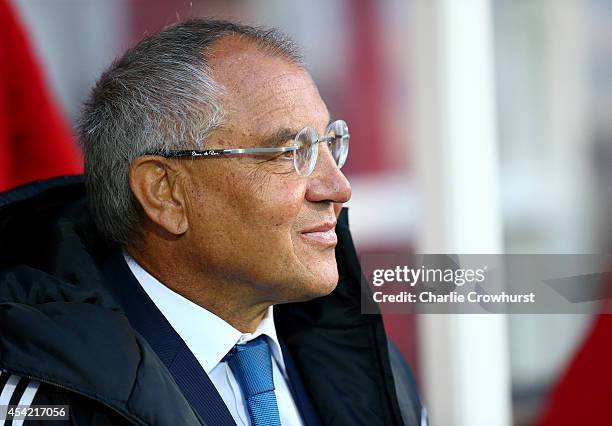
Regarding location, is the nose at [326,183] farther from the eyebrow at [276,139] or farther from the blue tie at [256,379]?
the blue tie at [256,379]

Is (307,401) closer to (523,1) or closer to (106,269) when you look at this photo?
(106,269)

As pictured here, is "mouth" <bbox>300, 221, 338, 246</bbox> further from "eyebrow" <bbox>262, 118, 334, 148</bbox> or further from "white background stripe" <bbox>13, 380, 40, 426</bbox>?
"white background stripe" <bbox>13, 380, 40, 426</bbox>

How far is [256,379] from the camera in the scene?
1849 millimetres

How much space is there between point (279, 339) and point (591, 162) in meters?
2.83

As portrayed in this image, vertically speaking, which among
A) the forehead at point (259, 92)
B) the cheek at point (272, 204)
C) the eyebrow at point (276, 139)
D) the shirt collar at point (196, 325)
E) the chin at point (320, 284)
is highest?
the forehead at point (259, 92)

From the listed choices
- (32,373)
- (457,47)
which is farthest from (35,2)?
(32,373)

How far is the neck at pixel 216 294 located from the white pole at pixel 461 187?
4.17ft

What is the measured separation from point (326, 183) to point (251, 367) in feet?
1.25

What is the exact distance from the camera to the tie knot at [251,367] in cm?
184

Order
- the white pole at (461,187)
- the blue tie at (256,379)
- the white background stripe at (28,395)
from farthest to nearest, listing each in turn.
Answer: the white pole at (461,187) → the blue tie at (256,379) → the white background stripe at (28,395)

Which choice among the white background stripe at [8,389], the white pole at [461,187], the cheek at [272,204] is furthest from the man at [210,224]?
the white pole at [461,187]

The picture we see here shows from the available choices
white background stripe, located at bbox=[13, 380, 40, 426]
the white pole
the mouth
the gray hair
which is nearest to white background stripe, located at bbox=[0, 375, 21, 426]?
white background stripe, located at bbox=[13, 380, 40, 426]

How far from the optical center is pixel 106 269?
1.95 m

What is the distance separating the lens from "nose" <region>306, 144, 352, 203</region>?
6.10 ft
